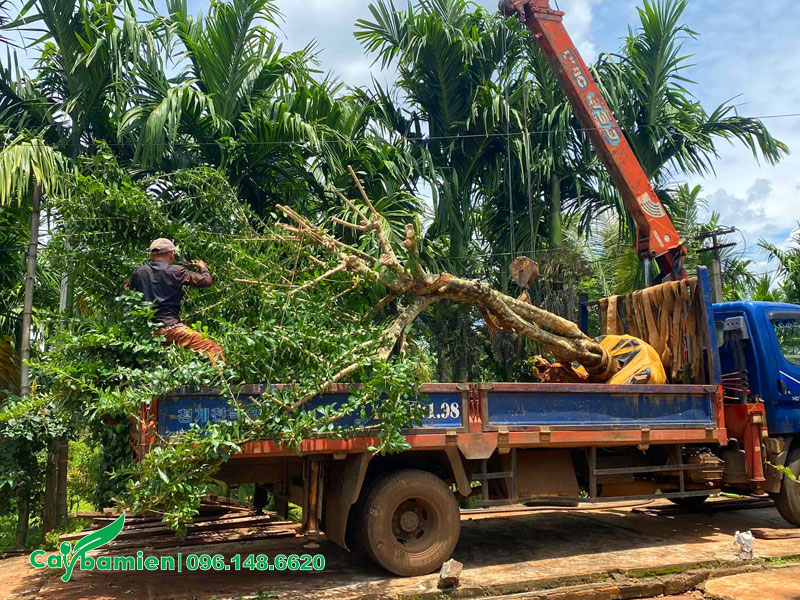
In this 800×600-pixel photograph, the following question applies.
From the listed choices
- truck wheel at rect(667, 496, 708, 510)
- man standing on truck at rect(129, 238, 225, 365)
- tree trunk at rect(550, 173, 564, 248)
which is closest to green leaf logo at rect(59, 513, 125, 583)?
man standing on truck at rect(129, 238, 225, 365)

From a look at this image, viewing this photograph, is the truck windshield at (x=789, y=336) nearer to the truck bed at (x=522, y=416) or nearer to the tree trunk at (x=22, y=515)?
the truck bed at (x=522, y=416)

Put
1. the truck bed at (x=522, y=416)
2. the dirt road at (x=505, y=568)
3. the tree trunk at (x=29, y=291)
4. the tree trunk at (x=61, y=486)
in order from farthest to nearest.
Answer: the tree trunk at (x=61, y=486) → the tree trunk at (x=29, y=291) → the dirt road at (x=505, y=568) → the truck bed at (x=522, y=416)

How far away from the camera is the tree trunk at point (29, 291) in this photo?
7593 mm

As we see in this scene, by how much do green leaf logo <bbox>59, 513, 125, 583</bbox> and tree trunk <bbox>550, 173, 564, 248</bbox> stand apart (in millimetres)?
8972

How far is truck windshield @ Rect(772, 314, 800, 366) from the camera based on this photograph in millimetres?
7605

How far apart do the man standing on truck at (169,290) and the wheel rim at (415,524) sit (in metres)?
2.02

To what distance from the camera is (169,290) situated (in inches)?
217

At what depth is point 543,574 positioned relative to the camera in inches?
220

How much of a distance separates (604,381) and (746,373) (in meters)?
1.49

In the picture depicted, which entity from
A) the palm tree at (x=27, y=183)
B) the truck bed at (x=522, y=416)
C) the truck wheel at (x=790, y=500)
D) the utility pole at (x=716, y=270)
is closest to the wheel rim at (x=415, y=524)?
the truck bed at (x=522, y=416)

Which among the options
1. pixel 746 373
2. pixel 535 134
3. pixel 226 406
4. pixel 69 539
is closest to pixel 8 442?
pixel 69 539

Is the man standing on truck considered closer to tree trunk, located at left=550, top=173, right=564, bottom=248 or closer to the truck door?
the truck door

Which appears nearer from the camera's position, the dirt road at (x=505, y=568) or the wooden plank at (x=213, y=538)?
the dirt road at (x=505, y=568)

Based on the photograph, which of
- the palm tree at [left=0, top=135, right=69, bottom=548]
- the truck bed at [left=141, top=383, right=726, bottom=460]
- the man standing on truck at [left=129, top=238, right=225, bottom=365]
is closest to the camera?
the truck bed at [left=141, top=383, right=726, bottom=460]
